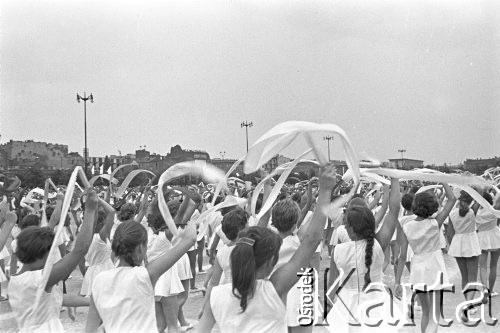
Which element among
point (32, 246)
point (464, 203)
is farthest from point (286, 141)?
point (464, 203)

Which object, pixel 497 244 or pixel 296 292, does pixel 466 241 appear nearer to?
pixel 497 244

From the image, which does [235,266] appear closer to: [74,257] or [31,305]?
[74,257]

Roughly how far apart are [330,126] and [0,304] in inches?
279

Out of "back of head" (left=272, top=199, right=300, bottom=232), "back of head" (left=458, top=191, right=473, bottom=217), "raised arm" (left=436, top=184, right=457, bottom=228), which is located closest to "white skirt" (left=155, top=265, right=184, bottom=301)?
"back of head" (left=272, top=199, right=300, bottom=232)

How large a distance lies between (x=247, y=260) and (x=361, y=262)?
5.40 ft

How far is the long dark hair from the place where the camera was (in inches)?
157

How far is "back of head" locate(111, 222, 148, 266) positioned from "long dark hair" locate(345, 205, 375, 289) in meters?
1.71

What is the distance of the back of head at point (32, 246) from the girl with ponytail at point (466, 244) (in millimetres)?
5417

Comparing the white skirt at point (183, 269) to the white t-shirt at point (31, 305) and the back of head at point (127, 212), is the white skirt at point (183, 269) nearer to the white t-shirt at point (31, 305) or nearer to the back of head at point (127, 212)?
the back of head at point (127, 212)

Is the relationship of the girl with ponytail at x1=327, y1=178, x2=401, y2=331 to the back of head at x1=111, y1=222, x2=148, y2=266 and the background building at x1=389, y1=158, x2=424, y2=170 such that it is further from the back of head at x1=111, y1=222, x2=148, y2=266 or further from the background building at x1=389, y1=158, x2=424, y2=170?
the back of head at x1=111, y1=222, x2=148, y2=266

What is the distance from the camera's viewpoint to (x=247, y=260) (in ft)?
8.68

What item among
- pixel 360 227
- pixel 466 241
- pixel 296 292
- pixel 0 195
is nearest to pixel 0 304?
pixel 0 195

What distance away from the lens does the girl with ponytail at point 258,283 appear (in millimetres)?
2656

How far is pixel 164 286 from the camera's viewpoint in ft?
19.0
